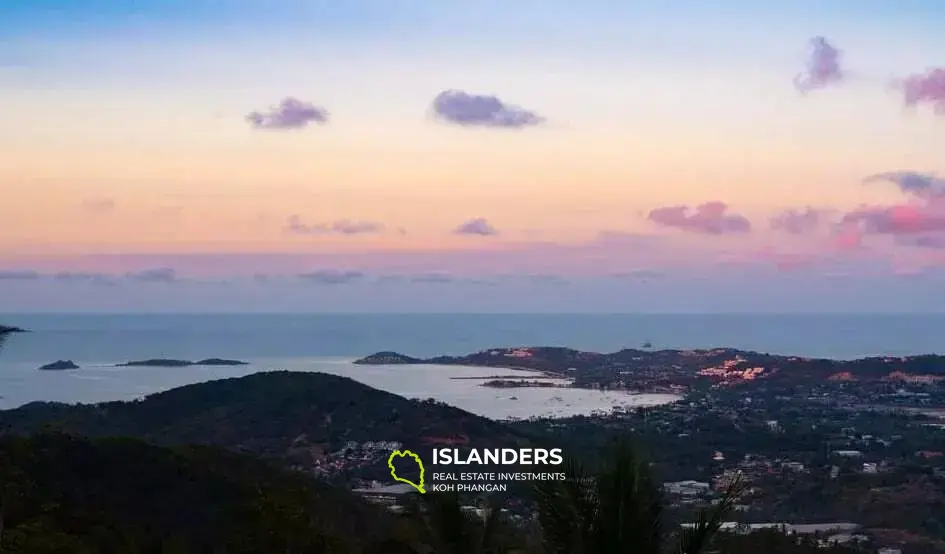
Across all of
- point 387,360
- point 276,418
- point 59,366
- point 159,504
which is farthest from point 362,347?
point 159,504

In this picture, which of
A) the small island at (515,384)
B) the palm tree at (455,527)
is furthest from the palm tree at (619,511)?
the small island at (515,384)

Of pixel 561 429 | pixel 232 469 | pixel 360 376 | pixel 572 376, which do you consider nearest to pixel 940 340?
pixel 572 376

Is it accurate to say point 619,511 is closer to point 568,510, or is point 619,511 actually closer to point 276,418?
point 568,510

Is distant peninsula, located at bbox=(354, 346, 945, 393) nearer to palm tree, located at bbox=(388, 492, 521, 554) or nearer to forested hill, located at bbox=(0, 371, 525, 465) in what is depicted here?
forested hill, located at bbox=(0, 371, 525, 465)

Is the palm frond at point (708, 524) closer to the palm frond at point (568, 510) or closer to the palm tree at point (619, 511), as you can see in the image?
the palm tree at point (619, 511)

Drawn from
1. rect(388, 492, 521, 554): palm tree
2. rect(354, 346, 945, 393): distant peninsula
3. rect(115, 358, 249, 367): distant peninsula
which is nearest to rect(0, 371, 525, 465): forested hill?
rect(388, 492, 521, 554): palm tree

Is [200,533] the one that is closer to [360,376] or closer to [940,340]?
[360,376]
